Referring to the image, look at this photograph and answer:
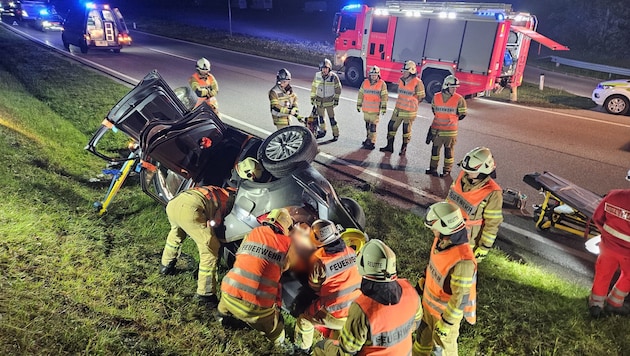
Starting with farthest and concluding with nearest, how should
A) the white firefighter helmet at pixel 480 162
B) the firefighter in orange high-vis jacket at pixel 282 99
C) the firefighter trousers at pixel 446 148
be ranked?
the firefighter in orange high-vis jacket at pixel 282 99, the firefighter trousers at pixel 446 148, the white firefighter helmet at pixel 480 162

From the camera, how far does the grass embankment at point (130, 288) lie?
3.27m

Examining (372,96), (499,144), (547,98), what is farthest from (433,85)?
(372,96)

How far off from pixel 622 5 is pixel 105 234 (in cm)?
3282

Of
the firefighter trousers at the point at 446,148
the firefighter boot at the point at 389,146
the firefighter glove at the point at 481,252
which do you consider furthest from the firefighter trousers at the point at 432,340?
the firefighter boot at the point at 389,146

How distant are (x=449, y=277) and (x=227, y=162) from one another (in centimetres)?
257

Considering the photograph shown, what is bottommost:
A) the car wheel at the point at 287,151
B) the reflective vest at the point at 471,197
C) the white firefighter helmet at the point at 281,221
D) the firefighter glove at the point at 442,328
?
the firefighter glove at the point at 442,328

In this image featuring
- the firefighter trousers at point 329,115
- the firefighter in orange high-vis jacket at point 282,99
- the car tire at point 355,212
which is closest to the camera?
the car tire at point 355,212

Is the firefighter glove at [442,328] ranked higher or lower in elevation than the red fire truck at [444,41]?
lower

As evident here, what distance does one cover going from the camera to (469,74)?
13.0 metres

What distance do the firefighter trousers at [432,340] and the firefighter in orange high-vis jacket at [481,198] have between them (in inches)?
41.0

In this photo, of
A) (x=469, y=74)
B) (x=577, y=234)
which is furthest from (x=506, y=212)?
(x=469, y=74)

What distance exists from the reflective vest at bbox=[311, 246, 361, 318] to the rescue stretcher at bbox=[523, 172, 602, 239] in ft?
10.8

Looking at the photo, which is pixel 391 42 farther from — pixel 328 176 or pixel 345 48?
pixel 328 176

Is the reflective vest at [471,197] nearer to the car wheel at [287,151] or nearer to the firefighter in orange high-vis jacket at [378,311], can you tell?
the car wheel at [287,151]
